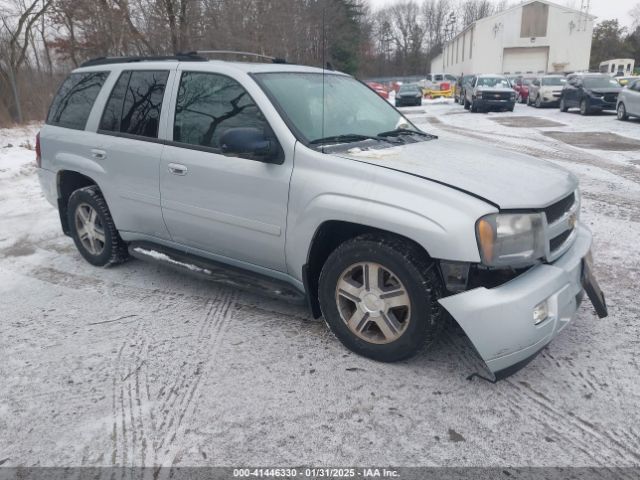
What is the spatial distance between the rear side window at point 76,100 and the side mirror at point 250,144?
7.22 feet

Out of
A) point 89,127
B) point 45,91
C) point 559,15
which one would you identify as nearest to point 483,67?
point 559,15

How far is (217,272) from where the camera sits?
12.8 feet

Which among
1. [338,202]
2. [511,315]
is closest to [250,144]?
[338,202]

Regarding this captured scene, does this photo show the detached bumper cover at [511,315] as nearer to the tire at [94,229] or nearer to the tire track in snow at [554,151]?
the tire at [94,229]

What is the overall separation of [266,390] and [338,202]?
1174mm

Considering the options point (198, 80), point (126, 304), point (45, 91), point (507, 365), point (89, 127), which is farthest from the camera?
point (45, 91)

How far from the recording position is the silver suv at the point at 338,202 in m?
2.77

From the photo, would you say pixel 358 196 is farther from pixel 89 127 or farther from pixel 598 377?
pixel 89 127

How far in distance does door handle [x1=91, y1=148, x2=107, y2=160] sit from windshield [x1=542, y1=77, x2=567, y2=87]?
23.8 m

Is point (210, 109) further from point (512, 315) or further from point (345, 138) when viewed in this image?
point (512, 315)

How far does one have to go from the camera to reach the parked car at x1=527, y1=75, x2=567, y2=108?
2375 centimetres

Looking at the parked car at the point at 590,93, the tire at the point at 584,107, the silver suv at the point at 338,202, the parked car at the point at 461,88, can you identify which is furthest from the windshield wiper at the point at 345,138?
the parked car at the point at 461,88

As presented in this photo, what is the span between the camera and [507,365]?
2770mm

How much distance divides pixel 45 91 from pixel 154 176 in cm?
1964
